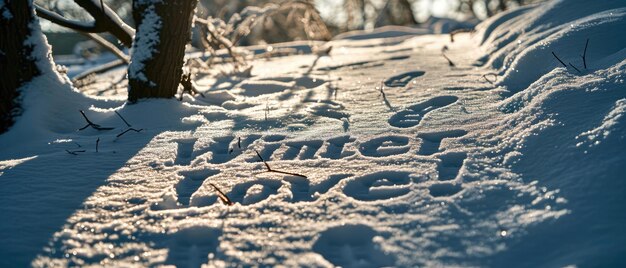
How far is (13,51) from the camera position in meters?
2.96

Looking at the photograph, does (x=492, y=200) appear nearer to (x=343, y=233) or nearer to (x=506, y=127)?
(x=343, y=233)

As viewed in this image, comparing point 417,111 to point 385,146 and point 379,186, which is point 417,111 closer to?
point 385,146

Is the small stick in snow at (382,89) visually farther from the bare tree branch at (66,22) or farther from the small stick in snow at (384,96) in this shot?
the bare tree branch at (66,22)

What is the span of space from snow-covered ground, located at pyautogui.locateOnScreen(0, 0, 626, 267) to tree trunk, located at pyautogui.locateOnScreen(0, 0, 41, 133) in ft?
0.24

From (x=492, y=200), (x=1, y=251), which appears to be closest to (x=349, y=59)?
(x=492, y=200)

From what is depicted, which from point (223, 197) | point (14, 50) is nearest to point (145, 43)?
point (14, 50)

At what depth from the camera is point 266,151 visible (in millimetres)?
2590

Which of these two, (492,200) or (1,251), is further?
(492,200)

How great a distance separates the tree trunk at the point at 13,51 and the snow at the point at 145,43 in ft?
2.01

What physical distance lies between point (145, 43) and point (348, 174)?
192 centimetres

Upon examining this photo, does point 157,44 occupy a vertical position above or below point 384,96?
below

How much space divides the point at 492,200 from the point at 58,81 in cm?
269

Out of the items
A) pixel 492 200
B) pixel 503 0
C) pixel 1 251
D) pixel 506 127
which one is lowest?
pixel 1 251

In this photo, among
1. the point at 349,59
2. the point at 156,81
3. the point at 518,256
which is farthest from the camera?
the point at 349,59
